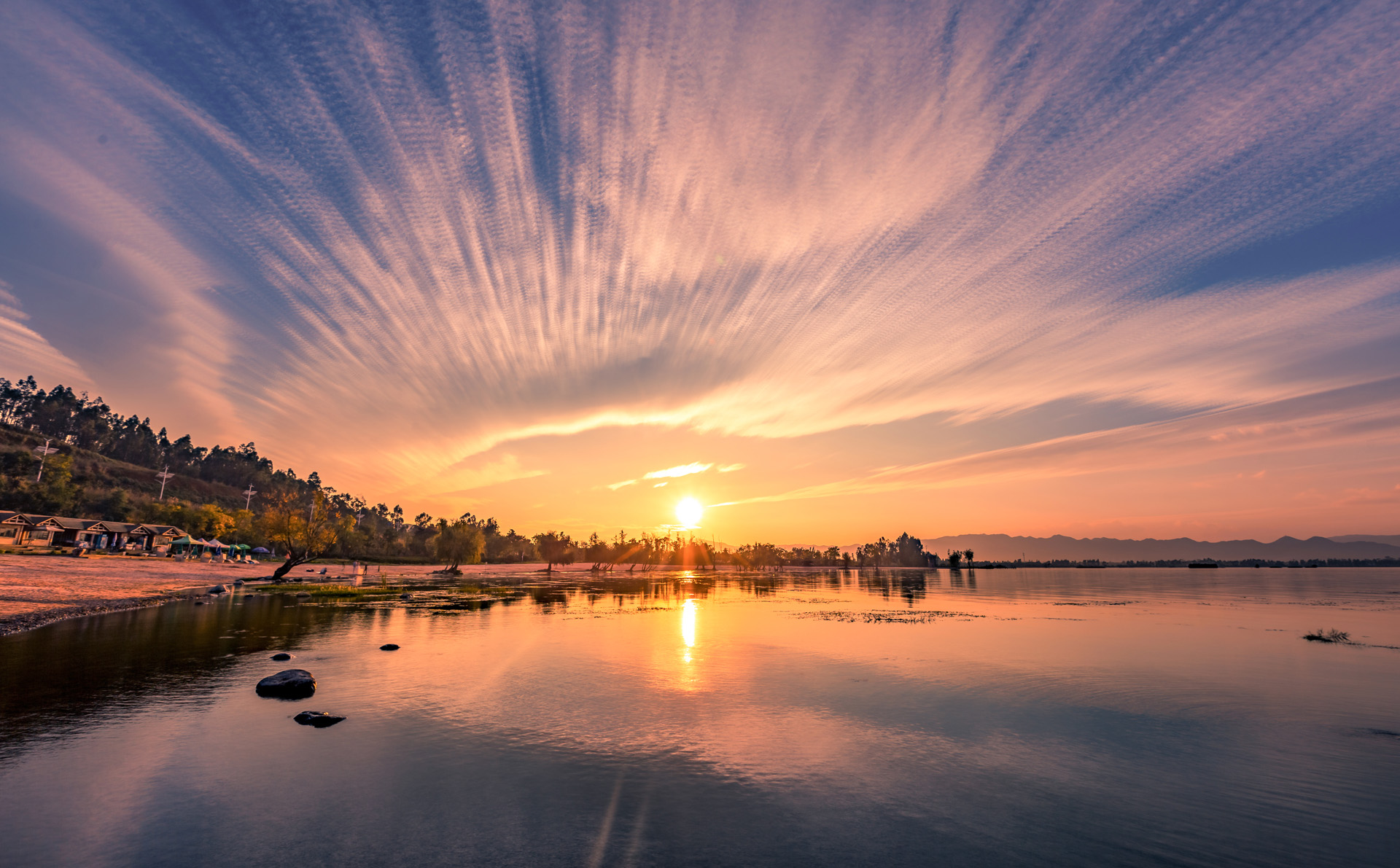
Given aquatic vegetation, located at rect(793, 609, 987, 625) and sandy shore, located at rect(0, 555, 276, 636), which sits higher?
sandy shore, located at rect(0, 555, 276, 636)

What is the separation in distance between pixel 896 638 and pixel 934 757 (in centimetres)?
3432

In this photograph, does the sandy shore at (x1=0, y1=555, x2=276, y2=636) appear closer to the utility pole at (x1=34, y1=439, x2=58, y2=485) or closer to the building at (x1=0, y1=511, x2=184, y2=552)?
the building at (x1=0, y1=511, x2=184, y2=552)

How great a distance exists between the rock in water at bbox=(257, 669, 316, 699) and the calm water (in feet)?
2.84

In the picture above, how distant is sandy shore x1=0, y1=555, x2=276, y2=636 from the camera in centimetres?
4609

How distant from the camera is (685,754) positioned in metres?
21.2

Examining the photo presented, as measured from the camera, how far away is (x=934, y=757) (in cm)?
2133

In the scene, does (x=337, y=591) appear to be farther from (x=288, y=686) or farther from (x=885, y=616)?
(x=885, y=616)

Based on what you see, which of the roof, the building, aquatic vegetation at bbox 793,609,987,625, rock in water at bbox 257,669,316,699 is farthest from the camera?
the roof

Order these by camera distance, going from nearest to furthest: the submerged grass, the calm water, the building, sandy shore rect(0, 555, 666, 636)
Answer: the calm water → sandy shore rect(0, 555, 666, 636) → the submerged grass → the building

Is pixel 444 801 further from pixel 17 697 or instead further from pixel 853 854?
pixel 17 697

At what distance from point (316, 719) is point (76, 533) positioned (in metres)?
160

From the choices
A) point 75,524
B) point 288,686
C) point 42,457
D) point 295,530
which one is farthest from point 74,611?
point 42,457

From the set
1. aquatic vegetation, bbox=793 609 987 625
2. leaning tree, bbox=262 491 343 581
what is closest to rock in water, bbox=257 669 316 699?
aquatic vegetation, bbox=793 609 987 625

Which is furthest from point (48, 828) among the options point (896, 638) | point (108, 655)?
point (896, 638)
